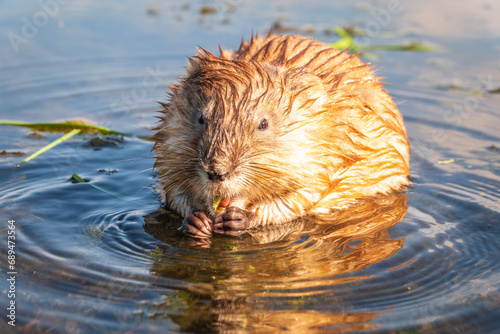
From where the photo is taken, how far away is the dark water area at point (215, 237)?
10.3 ft

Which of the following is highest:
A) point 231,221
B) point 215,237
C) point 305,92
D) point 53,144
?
point 305,92

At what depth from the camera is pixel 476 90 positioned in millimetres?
7312

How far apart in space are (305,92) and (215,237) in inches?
45.9

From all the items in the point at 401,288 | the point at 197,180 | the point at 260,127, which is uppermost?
the point at 260,127

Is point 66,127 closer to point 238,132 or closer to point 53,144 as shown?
point 53,144

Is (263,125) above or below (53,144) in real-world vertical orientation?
above

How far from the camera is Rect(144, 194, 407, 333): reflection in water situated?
3.10 meters

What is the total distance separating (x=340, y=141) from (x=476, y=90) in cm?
371

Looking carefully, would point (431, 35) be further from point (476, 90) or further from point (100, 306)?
point (100, 306)

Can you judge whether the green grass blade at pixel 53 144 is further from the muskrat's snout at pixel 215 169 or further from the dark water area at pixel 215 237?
the muskrat's snout at pixel 215 169

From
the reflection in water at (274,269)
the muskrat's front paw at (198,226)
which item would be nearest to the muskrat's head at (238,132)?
the muskrat's front paw at (198,226)

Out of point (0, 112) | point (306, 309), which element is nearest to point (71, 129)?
point (0, 112)

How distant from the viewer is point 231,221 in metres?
4.08

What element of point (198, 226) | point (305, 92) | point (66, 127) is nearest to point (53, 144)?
point (66, 127)
